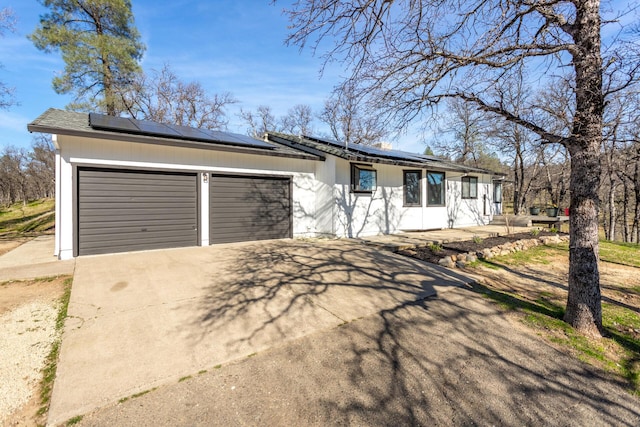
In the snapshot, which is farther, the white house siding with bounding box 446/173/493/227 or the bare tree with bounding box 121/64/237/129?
the bare tree with bounding box 121/64/237/129

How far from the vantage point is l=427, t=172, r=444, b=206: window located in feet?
37.8

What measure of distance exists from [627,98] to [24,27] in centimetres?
1733

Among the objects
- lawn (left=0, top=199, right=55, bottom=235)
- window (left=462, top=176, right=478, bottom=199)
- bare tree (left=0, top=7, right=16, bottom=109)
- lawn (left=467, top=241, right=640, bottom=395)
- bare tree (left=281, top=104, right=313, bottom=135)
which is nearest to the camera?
lawn (left=467, top=241, right=640, bottom=395)

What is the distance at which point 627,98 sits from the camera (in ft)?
11.1

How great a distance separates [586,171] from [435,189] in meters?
8.48

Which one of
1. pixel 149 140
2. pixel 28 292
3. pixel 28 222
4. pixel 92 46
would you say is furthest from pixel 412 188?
pixel 28 222

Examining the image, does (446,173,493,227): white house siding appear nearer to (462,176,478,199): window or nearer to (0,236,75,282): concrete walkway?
(462,176,478,199): window

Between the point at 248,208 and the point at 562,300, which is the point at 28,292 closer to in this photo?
the point at 248,208

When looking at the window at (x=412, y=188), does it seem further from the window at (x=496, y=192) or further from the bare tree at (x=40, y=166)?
the bare tree at (x=40, y=166)

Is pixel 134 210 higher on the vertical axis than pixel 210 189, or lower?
lower

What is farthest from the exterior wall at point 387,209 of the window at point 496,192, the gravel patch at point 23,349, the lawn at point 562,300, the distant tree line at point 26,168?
the distant tree line at point 26,168

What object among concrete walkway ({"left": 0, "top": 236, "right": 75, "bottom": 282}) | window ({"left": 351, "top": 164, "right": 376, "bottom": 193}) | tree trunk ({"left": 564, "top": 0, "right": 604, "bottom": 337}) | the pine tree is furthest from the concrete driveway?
the pine tree

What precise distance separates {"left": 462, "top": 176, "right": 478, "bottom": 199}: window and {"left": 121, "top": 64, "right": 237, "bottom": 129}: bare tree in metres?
17.0

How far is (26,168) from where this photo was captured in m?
34.4
